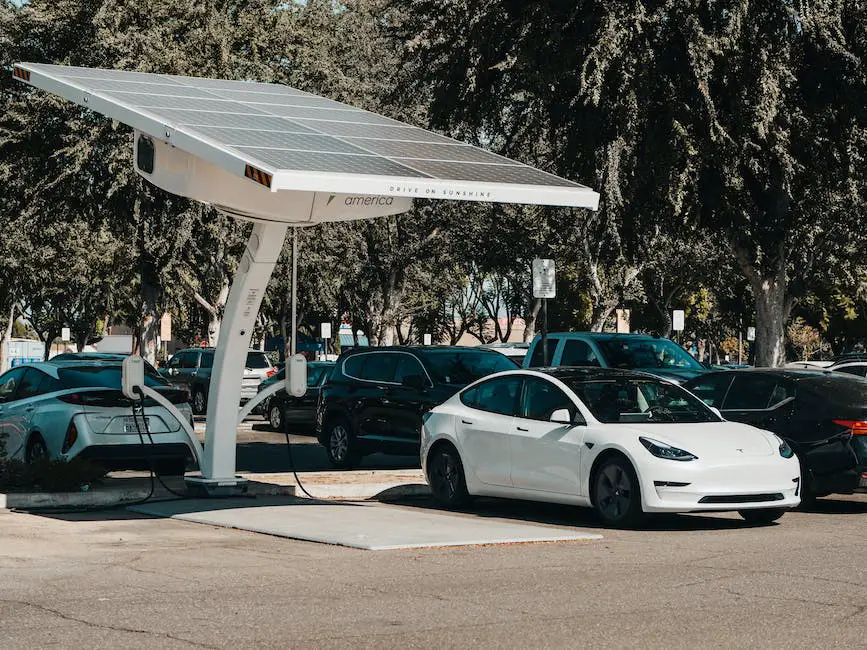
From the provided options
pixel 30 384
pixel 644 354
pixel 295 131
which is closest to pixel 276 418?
pixel 644 354

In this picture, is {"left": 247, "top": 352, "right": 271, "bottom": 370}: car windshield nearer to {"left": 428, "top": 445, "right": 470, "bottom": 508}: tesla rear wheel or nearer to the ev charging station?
the ev charging station

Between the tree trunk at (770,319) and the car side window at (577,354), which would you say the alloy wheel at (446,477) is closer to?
the car side window at (577,354)

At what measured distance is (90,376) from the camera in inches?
658

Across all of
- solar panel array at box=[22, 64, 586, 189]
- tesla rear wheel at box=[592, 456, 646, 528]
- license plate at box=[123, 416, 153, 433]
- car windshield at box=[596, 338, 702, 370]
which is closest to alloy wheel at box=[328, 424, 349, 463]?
car windshield at box=[596, 338, 702, 370]

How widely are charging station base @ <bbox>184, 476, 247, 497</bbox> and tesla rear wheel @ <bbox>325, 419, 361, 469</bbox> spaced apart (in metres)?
4.67

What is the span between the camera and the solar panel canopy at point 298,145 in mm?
12828

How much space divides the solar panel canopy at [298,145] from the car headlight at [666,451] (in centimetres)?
263

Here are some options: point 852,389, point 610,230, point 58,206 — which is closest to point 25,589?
point 852,389

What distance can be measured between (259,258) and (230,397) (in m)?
1.57

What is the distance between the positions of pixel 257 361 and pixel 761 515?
93.3 ft

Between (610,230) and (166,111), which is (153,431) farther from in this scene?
(610,230)

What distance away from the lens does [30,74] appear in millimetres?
15891

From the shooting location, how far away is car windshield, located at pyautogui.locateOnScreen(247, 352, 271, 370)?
40.5 metres

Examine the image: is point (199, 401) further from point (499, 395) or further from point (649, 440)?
point (649, 440)
